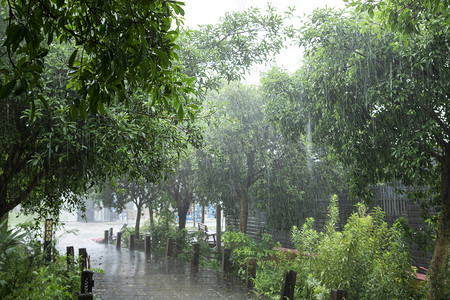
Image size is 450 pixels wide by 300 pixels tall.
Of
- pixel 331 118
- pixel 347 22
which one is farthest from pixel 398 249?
pixel 347 22

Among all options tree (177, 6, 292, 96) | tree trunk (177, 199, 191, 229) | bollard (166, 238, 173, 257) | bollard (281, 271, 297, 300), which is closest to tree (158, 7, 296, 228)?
tree (177, 6, 292, 96)

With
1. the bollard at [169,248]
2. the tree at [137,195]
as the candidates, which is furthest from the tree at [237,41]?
the tree at [137,195]

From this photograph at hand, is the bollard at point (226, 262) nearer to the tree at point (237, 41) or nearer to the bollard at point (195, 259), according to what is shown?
the bollard at point (195, 259)

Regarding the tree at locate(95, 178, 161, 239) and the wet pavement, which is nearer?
the wet pavement

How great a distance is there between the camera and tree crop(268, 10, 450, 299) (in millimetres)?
5762

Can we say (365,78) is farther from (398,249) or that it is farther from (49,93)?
(49,93)

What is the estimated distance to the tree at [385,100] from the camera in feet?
18.9

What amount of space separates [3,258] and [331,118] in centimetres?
683

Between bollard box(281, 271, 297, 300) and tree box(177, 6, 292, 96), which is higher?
tree box(177, 6, 292, 96)

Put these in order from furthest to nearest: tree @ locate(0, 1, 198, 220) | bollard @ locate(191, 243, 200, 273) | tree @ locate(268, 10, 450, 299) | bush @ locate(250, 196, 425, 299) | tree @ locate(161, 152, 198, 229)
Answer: tree @ locate(161, 152, 198, 229) < bollard @ locate(191, 243, 200, 273) < bush @ locate(250, 196, 425, 299) < tree @ locate(268, 10, 450, 299) < tree @ locate(0, 1, 198, 220)

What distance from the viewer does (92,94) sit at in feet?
8.29

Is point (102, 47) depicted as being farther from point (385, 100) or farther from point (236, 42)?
point (236, 42)

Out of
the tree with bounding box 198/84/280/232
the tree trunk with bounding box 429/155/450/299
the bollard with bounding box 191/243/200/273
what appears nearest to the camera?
the tree trunk with bounding box 429/155/450/299

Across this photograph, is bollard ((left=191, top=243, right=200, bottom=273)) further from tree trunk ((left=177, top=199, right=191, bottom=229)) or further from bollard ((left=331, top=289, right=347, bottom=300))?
bollard ((left=331, top=289, right=347, bottom=300))
